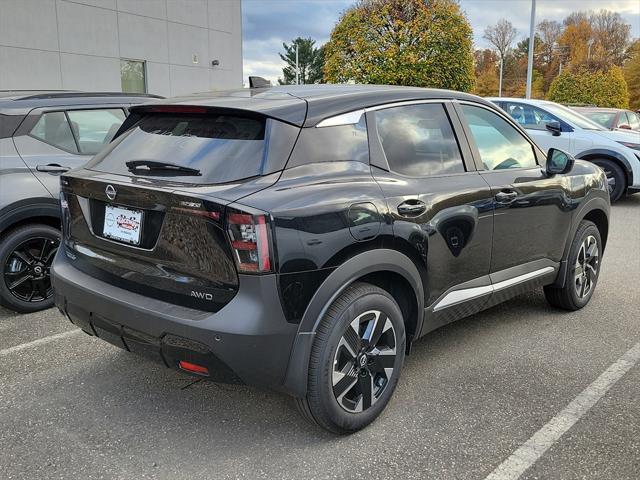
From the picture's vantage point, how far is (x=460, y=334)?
164 inches

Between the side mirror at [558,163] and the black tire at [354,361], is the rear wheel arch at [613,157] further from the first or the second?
the black tire at [354,361]

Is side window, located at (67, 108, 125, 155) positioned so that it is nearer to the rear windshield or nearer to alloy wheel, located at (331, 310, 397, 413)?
the rear windshield

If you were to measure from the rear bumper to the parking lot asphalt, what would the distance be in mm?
458

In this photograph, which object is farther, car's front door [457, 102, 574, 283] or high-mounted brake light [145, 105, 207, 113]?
car's front door [457, 102, 574, 283]

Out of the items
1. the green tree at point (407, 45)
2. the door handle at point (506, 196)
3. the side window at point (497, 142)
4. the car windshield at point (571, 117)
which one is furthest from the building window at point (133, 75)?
the door handle at point (506, 196)

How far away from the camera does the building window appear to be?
1766cm

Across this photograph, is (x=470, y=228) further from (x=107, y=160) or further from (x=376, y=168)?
(x=107, y=160)

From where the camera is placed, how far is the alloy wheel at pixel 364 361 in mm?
2750

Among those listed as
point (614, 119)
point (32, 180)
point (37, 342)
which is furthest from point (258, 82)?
point (614, 119)

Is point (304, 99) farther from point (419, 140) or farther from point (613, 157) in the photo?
Result: point (613, 157)

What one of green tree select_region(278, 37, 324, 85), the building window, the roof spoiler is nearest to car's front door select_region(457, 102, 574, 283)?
the roof spoiler

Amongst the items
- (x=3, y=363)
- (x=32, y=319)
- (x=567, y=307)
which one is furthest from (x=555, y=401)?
(x=32, y=319)

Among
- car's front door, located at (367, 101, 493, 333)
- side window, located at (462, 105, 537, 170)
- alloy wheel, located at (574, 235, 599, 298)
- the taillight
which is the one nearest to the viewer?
the taillight

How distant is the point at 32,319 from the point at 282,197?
291 centimetres
